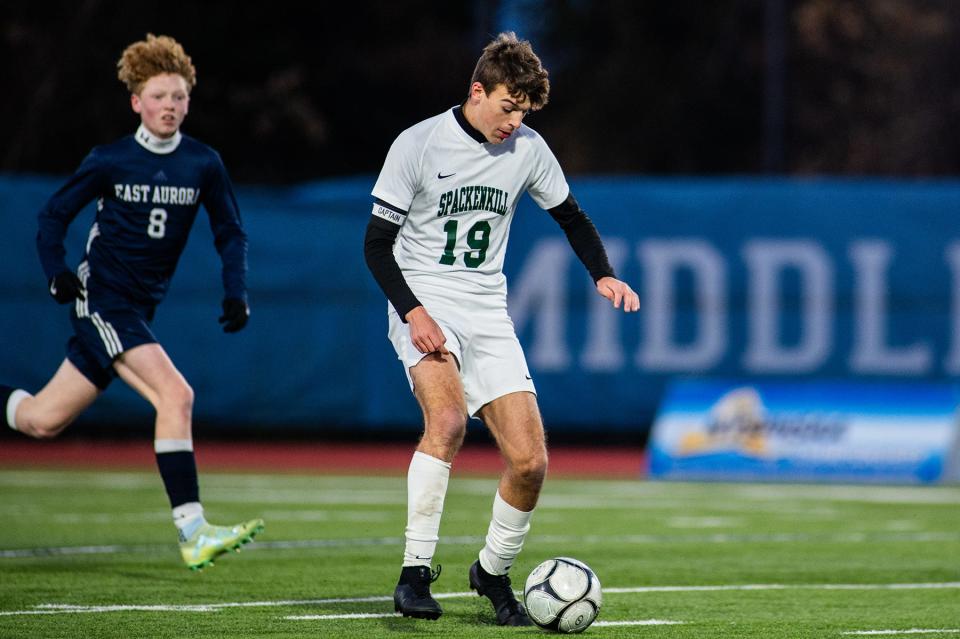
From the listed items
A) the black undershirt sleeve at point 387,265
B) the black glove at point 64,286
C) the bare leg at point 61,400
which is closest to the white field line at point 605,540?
the bare leg at point 61,400

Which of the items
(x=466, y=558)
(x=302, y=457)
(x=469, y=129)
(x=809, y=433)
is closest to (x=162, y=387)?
(x=469, y=129)

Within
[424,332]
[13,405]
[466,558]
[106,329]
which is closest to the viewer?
[424,332]

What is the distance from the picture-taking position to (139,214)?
870cm

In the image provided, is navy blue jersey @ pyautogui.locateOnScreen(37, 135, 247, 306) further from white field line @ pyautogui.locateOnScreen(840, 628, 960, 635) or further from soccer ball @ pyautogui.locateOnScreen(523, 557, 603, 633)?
white field line @ pyautogui.locateOnScreen(840, 628, 960, 635)

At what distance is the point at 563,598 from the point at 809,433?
9994 mm

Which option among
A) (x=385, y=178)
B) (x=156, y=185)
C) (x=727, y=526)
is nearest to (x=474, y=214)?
(x=385, y=178)

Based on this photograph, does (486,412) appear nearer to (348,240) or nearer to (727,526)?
(727,526)

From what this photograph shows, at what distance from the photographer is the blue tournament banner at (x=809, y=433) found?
16.4 m

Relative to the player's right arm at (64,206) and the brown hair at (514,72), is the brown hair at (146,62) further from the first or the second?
the brown hair at (514,72)

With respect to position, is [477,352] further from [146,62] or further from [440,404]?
[146,62]

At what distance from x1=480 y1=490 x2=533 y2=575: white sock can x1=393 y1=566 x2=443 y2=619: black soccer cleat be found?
1.04 feet

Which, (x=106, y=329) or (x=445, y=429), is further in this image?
(x=106, y=329)

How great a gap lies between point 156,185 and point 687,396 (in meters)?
9.19

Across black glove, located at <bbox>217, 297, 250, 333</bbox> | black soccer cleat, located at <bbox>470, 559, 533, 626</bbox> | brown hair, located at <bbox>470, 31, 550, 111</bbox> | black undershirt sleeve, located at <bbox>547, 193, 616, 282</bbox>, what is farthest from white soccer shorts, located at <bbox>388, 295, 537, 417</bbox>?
black glove, located at <bbox>217, 297, 250, 333</bbox>
